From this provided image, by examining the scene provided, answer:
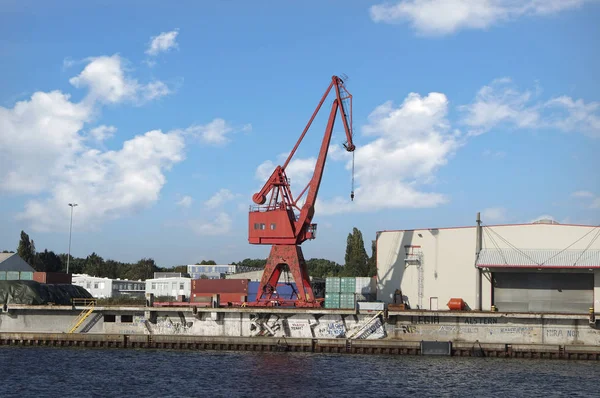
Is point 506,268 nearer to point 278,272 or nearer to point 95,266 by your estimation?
point 278,272

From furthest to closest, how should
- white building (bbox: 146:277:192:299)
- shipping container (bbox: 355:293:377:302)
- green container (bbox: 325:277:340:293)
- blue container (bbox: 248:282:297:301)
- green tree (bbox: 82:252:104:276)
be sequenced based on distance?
green tree (bbox: 82:252:104:276) < white building (bbox: 146:277:192:299) < blue container (bbox: 248:282:297:301) < green container (bbox: 325:277:340:293) < shipping container (bbox: 355:293:377:302)

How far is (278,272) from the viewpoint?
70.3 metres

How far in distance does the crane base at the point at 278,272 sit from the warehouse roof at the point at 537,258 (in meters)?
16.6

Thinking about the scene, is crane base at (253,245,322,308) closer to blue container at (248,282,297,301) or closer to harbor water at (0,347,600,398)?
blue container at (248,282,297,301)

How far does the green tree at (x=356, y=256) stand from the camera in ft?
460

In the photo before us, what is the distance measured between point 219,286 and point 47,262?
8613cm

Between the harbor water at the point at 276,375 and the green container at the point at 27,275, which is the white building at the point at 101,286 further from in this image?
A: the harbor water at the point at 276,375

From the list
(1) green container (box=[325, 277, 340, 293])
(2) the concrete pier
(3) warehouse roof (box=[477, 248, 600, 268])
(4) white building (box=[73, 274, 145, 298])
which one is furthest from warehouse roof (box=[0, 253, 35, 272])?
(3) warehouse roof (box=[477, 248, 600, 268])

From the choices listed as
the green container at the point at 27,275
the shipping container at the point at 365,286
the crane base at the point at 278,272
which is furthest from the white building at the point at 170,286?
the shipping container at the point at 365,286

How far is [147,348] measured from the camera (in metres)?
61.7

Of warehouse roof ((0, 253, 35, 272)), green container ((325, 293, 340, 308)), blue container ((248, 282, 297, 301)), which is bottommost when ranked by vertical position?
green container ((325, 293, 340, 308))

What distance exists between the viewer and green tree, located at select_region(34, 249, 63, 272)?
149000 mm

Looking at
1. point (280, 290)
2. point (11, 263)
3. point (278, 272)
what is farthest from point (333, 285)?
point (11, 263)

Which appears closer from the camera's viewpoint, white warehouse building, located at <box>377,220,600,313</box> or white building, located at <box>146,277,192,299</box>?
white warehouse building, located at <box>377,220,600,313</box>
